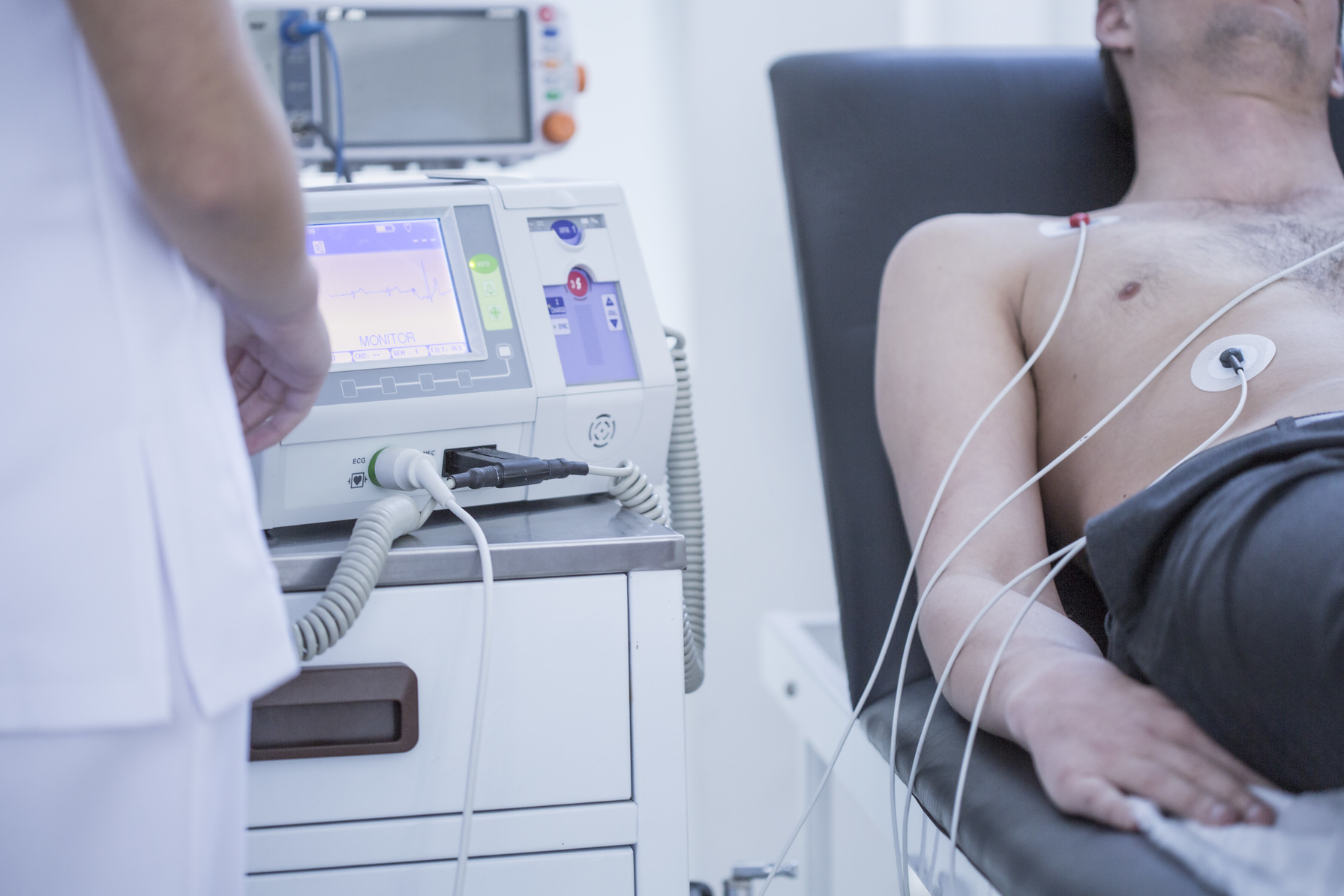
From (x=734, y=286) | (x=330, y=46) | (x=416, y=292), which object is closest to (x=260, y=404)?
(x=416, y=292)

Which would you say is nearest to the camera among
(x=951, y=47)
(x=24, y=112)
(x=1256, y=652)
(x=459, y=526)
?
(x=24, y=112)

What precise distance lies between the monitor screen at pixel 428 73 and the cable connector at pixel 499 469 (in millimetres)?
481

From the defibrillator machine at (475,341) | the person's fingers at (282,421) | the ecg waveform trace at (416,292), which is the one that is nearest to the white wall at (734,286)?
the defibrillator machine at (475,341)

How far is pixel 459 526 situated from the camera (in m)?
0.82

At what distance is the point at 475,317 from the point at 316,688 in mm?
326

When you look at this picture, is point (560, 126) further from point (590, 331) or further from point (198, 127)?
point (198, 127)

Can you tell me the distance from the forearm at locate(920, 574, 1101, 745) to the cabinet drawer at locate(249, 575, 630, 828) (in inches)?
10.3

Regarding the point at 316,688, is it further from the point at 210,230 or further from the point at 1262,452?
the point at 1262,452

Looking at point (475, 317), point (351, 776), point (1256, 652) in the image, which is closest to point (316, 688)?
point (351, 776)

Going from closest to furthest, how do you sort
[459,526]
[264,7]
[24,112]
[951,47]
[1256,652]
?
[24,112] < [1256,652] < [459,526] < [264,7] < [951,47]

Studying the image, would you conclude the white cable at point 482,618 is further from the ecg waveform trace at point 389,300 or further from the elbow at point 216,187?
the elbow at point 216,187

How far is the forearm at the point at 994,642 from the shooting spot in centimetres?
73

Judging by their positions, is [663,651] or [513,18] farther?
[513,18]

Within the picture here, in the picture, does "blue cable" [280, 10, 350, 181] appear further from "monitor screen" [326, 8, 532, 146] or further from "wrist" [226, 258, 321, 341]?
"wrist" [226, 258, 321, 341]
